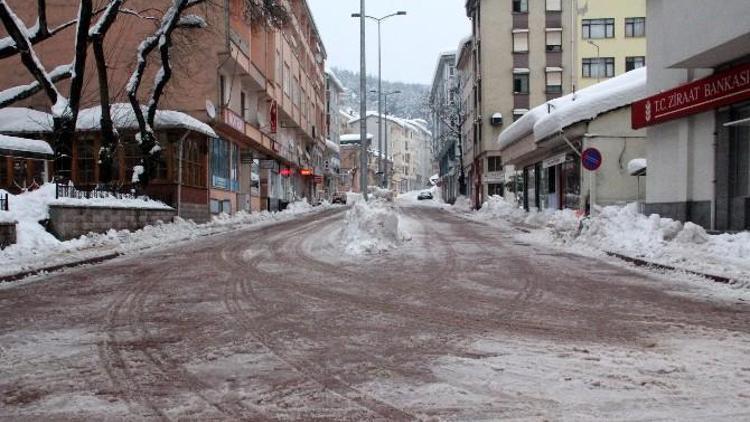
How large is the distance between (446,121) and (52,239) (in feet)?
176

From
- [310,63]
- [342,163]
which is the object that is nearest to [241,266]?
[310,63]

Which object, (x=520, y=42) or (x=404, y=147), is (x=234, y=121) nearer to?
(x=520, y=42)

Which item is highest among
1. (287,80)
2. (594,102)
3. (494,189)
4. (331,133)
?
(287,80)

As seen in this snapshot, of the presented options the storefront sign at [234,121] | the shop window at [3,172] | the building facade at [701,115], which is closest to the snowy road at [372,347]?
the building facade at [701,115]

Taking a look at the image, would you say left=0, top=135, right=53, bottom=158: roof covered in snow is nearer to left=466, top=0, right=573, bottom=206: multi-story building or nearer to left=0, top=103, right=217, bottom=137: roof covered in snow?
left=0, top=103, right=217, bottom=137: roof covered in snow

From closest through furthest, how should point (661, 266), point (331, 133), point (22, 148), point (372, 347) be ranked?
point (372, 347) < point (661, 266) < point (22, 148) < point (331, 133)

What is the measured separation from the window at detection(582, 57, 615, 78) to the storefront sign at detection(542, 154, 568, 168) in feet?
73.1

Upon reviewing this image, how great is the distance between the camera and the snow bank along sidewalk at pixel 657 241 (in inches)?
448

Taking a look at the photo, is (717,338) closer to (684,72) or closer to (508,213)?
(684,72)

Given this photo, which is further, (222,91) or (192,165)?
(222,91)

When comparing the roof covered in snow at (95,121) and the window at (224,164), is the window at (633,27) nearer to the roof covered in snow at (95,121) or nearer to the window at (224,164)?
the window at (224,164)

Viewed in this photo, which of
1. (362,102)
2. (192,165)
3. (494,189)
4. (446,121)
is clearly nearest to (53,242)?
(362,102)

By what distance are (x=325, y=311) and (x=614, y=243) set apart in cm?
980

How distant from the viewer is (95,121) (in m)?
26.6
